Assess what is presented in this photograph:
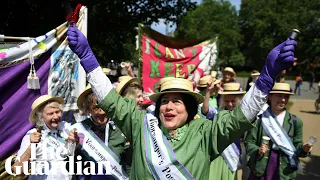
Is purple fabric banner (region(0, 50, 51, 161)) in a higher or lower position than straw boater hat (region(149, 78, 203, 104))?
lower

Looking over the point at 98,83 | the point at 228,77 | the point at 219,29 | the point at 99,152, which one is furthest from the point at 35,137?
the point at 219,29

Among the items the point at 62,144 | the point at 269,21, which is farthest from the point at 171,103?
the point at 269,21

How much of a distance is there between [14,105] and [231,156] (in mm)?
Result: 2484

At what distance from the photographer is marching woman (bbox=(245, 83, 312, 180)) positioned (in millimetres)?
3594

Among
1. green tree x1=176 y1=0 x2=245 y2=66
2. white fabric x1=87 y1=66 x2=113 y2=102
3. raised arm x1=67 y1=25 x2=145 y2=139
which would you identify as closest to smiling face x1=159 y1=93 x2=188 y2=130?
raised arm x1=67 y1=25 x2=145 y2=139

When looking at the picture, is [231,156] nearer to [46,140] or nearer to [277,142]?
[277,142]

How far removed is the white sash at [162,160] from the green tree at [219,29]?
41843mm

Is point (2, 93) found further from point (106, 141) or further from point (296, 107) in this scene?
point (296, 107)

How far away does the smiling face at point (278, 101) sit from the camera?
365cm

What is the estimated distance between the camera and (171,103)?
2428 millimetres

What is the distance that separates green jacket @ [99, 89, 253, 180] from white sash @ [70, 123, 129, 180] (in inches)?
30.1

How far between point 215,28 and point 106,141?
46737 mm

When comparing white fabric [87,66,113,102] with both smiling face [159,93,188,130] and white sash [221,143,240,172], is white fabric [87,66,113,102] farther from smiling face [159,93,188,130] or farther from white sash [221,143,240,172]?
white sash [221,143,240,172]

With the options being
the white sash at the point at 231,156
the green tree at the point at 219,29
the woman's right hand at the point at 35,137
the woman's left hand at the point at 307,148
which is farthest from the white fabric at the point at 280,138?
the green tree at the point at 219,29
